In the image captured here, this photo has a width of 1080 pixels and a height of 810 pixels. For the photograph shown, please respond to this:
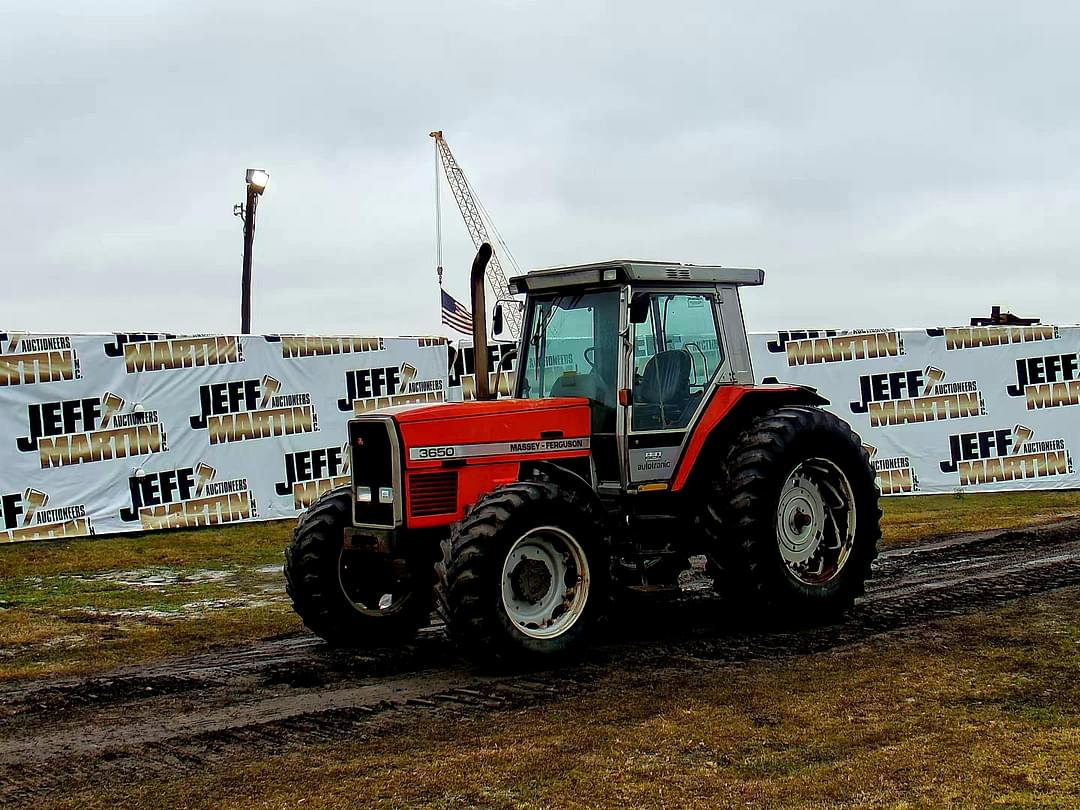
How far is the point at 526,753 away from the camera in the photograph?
5.58 meters

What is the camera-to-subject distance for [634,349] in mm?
8172

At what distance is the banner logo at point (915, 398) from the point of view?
726 inches

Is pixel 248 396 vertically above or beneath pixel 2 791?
above

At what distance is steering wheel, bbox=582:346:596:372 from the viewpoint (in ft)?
27.6

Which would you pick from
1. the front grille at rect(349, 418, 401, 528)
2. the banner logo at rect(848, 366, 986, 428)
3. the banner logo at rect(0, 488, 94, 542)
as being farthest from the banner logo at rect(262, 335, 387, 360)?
the front grille at rect(349, 418, 401, 528)

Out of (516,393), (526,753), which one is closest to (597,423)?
(516,393)

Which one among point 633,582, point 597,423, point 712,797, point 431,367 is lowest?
point 712,797

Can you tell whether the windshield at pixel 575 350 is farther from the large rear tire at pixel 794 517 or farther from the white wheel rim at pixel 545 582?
the white wheel rim at pixel 545 582

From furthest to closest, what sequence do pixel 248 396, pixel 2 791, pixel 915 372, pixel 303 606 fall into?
pixel 915 372 → pixel 248 396 → pixel 303 606 → pixel 2 791

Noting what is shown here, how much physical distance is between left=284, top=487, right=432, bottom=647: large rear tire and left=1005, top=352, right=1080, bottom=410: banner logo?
1311 centimetres

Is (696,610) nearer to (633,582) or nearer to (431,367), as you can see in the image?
(633,582)

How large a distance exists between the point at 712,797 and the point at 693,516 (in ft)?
11.9

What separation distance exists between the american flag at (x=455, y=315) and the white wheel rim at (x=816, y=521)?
12.7m

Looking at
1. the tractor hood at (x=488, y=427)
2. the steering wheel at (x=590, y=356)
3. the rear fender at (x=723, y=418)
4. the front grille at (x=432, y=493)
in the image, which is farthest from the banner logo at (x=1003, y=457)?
the front grille at (x=432, y=493)
